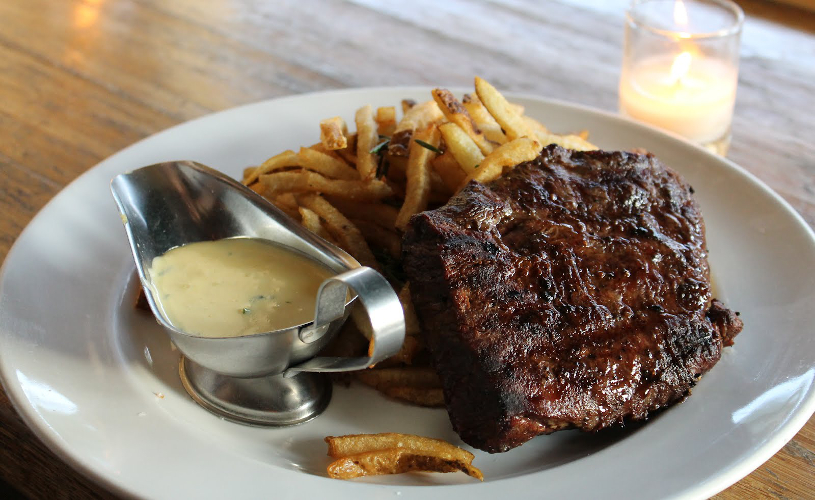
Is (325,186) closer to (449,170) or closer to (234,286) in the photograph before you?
(449,170)

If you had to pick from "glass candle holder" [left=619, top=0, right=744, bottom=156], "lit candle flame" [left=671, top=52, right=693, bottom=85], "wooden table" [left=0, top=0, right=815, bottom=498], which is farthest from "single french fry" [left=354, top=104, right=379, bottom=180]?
"lit candle flame" [left=671, top=52, right=693, bottom=85]

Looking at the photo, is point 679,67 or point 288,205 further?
point 679,67

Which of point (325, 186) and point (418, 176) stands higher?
point (418, 176)

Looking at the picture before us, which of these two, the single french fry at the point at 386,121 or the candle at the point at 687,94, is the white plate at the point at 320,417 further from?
the single french fry at the point at 386,121

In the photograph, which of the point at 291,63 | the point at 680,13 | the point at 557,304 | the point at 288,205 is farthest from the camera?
the point at 291,63

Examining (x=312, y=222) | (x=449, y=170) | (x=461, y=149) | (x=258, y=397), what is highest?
(x=461, y=149)

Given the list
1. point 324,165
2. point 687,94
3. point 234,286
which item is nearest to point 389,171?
point 324,165

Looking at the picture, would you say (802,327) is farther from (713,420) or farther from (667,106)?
(667,106)
